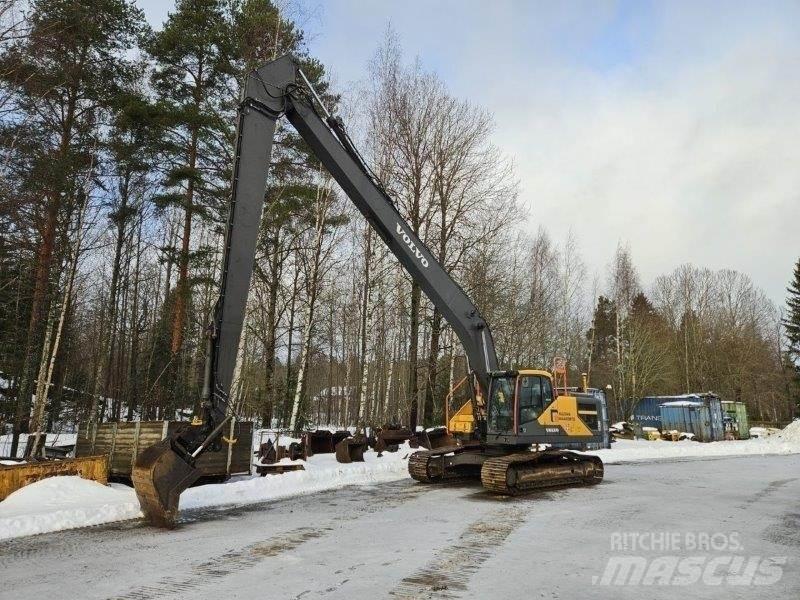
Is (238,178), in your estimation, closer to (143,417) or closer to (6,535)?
(6,535)

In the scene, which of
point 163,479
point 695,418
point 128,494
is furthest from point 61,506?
point 695,418

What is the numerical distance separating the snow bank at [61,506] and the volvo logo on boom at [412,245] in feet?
20.3

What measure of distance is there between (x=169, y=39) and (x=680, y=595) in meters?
21.7

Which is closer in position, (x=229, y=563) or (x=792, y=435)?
(x=229, y=563)

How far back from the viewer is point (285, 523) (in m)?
7.50

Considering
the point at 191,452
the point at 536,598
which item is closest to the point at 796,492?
the point at 536,598

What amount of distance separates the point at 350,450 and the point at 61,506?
745 cm

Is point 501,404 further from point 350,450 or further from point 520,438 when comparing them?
point 350,450

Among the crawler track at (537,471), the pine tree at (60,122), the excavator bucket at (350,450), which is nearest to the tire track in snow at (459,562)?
the crawler track at (537,471)

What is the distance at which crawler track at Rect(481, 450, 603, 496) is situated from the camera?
973cm

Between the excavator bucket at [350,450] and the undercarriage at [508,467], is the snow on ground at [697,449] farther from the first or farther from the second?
the excavator bucket at [350,450]

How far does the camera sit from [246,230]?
765cm

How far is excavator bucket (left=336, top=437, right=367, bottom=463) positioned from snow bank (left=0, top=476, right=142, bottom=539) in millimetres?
5996

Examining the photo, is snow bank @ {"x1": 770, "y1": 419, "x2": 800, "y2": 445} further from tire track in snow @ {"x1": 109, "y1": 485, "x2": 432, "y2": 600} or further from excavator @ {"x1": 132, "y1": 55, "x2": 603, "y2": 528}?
tire track in snow @ {"x1": 109, "y1": 485, "x2": 432, "y2": 600}
